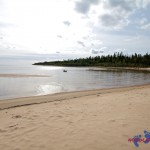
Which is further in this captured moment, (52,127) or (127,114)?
(127,114)

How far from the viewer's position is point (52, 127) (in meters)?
5.65

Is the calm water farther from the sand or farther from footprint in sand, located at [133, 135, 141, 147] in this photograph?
footprint in sand, located at [133, 135, 141, 147]

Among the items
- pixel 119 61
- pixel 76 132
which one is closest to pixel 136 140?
pixel 76 132

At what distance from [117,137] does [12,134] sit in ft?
10.2

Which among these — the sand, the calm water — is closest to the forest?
the calm water

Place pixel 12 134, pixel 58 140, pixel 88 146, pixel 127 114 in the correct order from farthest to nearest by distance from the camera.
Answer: pixel 127 114
pixel 12 134
pixel 58 140
pixel 88 146

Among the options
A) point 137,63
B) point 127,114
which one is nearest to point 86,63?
point 137,63

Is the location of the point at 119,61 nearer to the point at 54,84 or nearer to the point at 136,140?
the point at 54,84

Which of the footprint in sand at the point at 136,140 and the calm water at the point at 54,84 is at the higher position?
the footprint in sand at the point at 136,140

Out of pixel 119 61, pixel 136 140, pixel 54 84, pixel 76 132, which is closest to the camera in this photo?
pixel 136 140

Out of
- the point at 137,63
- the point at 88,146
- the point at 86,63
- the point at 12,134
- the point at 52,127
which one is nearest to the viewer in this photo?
the point at 88,146

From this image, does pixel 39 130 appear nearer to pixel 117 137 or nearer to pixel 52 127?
pixel 52 127

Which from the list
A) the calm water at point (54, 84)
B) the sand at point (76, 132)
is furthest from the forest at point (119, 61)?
the sand at point (76, 132)

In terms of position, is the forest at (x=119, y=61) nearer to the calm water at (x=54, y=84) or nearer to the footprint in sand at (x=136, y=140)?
the calm water at (x=54, y=84)
